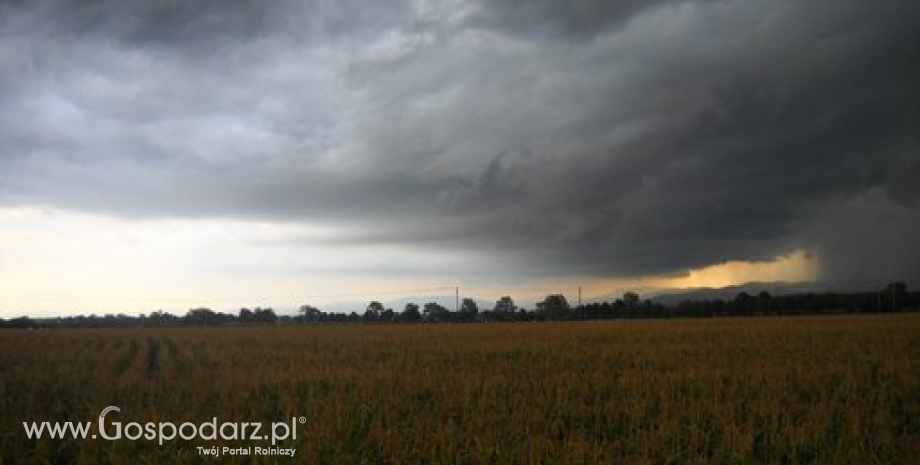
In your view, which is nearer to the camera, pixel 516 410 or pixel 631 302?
pixel 516 410

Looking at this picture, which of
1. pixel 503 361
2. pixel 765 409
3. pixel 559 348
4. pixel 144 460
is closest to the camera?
pixel 144 460

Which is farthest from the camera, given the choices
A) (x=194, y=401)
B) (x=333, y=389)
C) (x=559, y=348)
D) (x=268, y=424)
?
(x=559, y=348)

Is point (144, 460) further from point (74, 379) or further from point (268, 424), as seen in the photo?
point (74, 379)

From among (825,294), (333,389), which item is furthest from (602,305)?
(333,389)

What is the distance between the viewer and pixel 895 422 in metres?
12.0

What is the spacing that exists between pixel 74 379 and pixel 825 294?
180 meters

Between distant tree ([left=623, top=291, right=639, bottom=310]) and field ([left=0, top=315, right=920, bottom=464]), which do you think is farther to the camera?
distant tree ([left=623, top=291, right=639, bottom=310])

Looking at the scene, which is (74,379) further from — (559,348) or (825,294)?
(825,294)

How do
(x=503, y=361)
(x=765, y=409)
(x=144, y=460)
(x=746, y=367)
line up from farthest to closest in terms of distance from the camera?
(x=503, y=361) → (x=746, y=367) → (x=765, y=409) → (x=144, y=460)

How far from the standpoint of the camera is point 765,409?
41.1ft

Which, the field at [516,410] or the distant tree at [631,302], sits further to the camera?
the distant tree at [631,302]

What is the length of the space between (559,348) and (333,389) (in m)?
16.0

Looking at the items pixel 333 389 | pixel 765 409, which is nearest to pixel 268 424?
pixel 333 389

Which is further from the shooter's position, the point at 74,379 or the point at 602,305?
the point at 602,305
